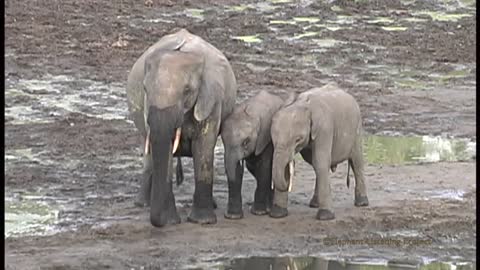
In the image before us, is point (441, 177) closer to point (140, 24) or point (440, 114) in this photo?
point (440, 114)

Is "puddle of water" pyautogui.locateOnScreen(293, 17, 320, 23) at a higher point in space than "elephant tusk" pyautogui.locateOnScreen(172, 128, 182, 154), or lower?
lower

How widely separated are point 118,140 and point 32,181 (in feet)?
7.23

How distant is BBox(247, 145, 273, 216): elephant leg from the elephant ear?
637 mm

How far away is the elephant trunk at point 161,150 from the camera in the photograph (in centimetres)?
1030

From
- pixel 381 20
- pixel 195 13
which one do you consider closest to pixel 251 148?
pixel 195 13

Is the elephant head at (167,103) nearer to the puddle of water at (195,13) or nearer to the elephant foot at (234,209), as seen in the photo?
the elephant foot at (234,209)

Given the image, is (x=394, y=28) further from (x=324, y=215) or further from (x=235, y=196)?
(x=235, y=196)

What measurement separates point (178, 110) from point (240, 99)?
22.6 feet

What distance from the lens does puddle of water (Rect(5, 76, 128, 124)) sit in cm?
1600

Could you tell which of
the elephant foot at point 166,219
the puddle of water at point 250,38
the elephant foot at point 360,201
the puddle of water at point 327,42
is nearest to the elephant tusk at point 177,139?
the elephant foot at point 166,219

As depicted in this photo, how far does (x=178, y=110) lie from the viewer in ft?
34.0

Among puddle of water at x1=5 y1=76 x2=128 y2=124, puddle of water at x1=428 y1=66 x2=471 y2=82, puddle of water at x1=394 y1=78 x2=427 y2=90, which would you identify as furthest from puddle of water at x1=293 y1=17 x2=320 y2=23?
puddle of water at x1=5 y1=76 x2=128 y2=124

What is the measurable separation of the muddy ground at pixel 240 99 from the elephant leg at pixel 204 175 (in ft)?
0.52

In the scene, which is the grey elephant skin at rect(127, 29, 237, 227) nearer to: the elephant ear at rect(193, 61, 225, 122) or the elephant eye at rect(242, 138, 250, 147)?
the elephant ear at rect(193, 61, 225, 122)
